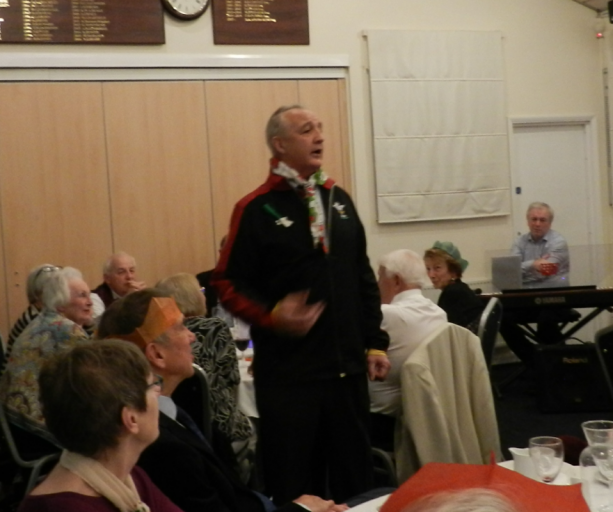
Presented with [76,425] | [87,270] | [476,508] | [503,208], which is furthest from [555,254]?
[476,508]

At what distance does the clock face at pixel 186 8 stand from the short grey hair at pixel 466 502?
6060mm

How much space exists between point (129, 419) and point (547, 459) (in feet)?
2.94

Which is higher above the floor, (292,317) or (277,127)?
(277,127)

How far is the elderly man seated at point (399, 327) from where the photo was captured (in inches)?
140

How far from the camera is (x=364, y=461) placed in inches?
110

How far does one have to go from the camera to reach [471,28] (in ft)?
24.3

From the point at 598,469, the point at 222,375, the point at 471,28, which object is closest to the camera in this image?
the point at 598,469

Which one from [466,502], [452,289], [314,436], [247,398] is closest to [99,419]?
[466,502]

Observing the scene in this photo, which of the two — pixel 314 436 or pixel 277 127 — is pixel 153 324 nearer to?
pixel 314 436

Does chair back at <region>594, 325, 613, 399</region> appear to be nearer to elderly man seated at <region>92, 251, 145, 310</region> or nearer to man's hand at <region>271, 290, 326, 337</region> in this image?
man's hand at <region>271, 290, 326, 337</region>

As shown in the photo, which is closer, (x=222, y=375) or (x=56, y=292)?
(x=222, y=375)

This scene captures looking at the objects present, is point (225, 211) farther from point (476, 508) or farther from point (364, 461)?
point (476, 508)

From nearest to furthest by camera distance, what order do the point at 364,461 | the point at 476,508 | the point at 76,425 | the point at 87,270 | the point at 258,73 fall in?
the point at 476,508 → the point at 76,425 → the point at 364,461 → the point at 87,270 → the point at 258,73

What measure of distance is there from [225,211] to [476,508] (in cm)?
597
